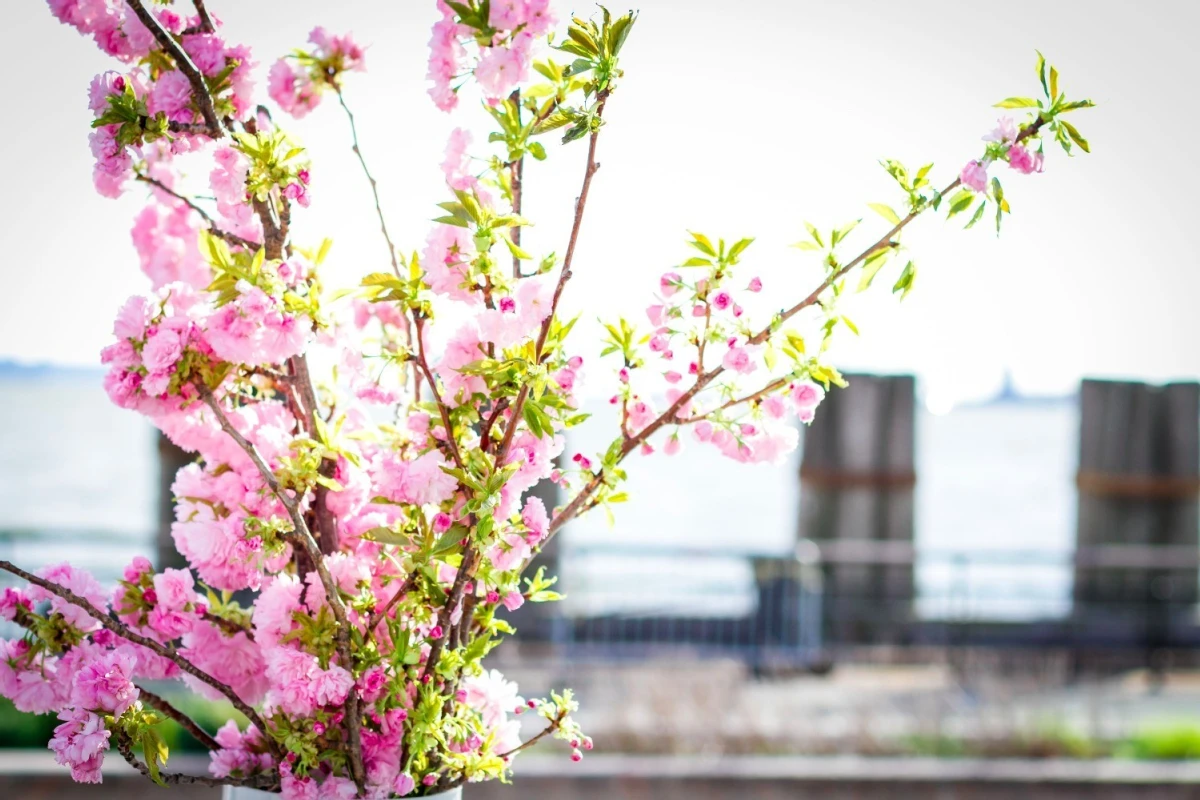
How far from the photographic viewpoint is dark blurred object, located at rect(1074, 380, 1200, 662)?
21.2 feet

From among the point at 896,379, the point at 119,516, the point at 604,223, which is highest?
the point at 896,379

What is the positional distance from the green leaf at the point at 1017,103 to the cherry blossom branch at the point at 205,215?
0.83 metres

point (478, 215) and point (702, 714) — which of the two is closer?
point (478, 215)

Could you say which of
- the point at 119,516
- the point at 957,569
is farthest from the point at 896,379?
the point at 119,516

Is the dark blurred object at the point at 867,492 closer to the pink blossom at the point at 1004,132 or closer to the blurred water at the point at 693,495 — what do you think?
the blurred water at the point at 693,495

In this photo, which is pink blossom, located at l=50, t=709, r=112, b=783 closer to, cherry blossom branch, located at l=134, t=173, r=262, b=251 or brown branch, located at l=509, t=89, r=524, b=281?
cherry blossom branch, located at l=134, t=173, r=262, b=251

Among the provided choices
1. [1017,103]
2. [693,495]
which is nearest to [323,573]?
[1017,103]

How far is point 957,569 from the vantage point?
21.4 feet

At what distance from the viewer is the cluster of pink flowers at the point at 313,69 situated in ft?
3.73

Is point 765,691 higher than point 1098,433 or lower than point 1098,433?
lower

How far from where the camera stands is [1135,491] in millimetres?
6473

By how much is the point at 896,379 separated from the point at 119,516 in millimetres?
25545

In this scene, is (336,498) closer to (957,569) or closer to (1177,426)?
(957,569)

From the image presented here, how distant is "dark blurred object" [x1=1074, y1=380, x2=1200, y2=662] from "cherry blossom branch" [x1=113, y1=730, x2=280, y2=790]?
6.20 metres
